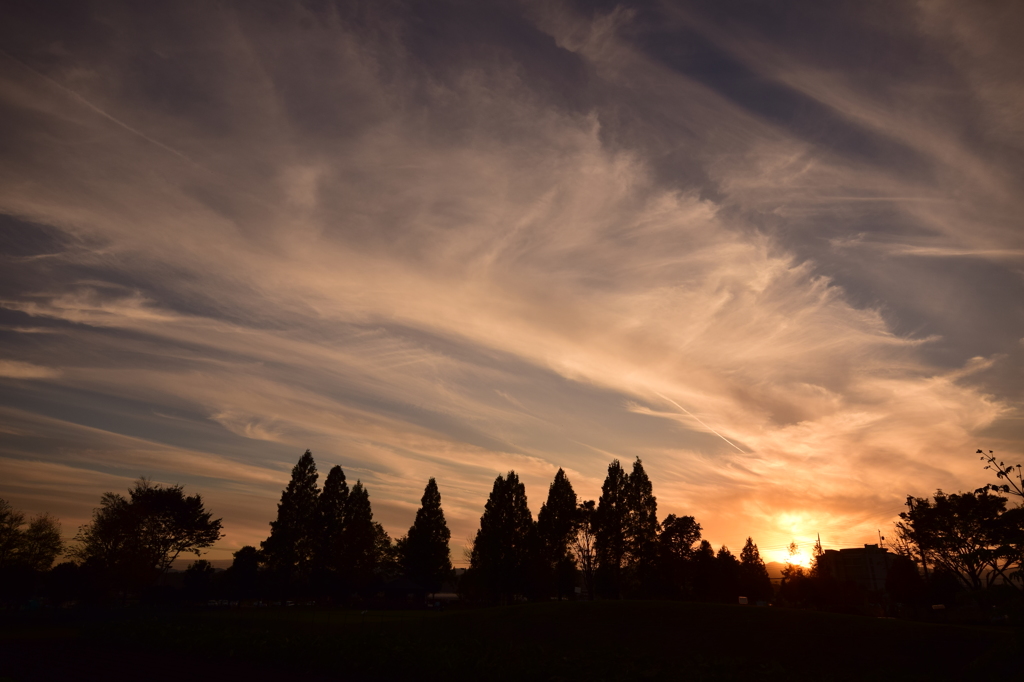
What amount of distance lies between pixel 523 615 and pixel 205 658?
23.6 metres

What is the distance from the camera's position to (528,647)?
1283 inches

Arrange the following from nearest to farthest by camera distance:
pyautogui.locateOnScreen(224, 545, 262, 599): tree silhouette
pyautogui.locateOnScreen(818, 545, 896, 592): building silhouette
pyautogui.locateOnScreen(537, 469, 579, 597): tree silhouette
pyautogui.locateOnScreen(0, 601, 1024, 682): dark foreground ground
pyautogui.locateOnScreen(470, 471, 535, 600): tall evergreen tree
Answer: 1. pyautogui.locateOnScreen(0, 601, 1024, 682): dark foreground ground
2. pyautogui.locateOnScreen(470, 471, 535, 600): tall evergreen tree
3. pyautogui.locateOnScreen(537, 469, 579, 597): tree silhouette
4. pyautogui.locateOnScreen(224, 545, 262, 599): tree silhouette
5. pyautogui.locateOnScreen(818, 545, 896, 592): building silhouette

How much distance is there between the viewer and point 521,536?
253ft

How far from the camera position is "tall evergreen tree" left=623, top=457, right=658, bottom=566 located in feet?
227

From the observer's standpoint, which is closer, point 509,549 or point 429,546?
point 509,549

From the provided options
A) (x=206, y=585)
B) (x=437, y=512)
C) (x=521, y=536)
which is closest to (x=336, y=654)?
(x=521, y=536)

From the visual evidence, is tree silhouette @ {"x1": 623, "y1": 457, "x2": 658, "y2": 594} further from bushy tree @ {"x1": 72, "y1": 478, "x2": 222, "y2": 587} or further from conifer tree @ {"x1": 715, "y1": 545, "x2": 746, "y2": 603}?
bushy tree @ {"x1": 72, "y1": 478, "x2": 222, "y2": 587}

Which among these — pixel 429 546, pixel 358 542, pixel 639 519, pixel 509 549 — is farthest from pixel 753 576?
pixel 358 542

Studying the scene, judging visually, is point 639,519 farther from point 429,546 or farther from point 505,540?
point 429,546

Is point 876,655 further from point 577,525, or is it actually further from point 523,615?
point 577,525

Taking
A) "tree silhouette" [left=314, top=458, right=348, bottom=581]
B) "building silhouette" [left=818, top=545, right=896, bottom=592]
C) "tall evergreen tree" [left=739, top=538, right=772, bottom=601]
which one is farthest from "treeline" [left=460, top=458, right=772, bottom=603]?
"building silhouette" [left=818, top=545, right=896, bottom=592]

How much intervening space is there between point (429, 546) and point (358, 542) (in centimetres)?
1023

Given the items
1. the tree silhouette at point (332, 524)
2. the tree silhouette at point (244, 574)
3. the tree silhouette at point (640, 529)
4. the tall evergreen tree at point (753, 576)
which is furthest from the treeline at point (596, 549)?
the tree silhouette at point (244, 574)

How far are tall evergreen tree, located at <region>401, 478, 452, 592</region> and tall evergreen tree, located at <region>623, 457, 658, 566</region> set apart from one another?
95.8ft
